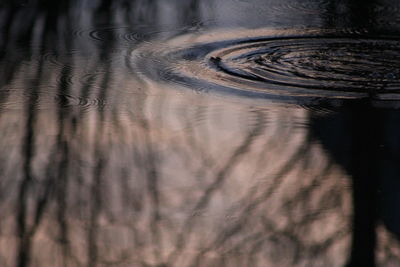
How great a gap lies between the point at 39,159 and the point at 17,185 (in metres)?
0.22

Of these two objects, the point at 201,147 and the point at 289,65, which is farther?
the point at 289,65

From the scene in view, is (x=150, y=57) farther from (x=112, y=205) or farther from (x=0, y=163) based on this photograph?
(x=112, y=205)

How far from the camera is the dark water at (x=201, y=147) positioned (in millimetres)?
2404

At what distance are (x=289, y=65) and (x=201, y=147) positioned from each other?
4.43 ft

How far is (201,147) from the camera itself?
316 cm

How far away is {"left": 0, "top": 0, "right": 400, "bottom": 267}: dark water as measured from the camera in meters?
2.40

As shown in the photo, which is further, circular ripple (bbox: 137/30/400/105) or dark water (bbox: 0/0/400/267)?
circular ripple (bbox: 137/30/400/105)

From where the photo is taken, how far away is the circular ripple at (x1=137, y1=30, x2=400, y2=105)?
3896 millimetres

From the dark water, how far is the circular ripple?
13 mm

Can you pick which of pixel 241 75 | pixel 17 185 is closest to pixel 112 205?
pixel 17 185

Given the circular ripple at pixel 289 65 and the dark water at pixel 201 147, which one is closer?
the dark water at pixel 201 147

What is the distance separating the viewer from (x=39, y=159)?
3.08 m

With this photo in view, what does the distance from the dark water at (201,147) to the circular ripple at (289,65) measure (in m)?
0.01

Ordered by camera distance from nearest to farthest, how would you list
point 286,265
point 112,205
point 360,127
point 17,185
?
point 286,265 → point 112,205 → point 17,185 → point 360,127
